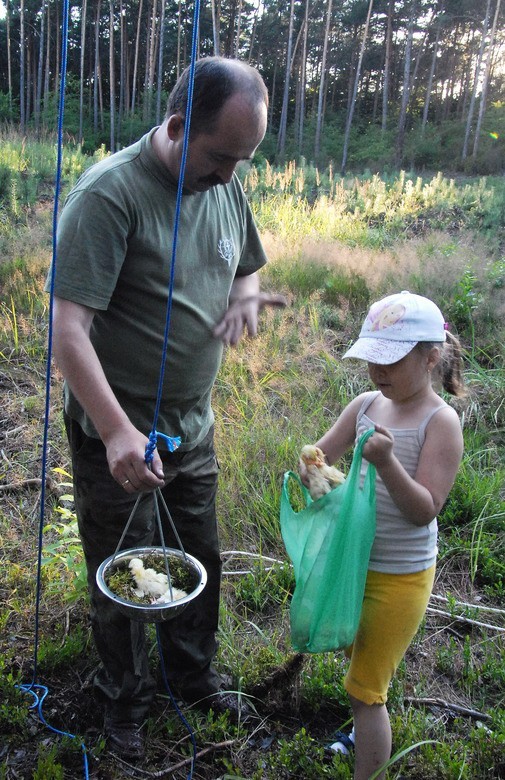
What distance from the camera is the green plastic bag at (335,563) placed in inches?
70.4

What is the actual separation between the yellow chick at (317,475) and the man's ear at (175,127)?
3.27ft

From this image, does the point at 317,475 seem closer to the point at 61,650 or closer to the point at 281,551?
the point at 61,650

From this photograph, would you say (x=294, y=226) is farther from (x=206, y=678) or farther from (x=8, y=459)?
(x=206, y=678)

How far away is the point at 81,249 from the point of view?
1.75 meters

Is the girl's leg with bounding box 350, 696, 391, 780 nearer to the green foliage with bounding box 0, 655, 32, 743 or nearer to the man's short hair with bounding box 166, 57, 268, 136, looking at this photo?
the green foliage with bounding box 0, 655, 32, 743

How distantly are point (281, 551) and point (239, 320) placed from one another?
5.83ft

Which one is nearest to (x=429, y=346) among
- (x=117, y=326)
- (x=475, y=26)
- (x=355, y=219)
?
(x=117, y=326)

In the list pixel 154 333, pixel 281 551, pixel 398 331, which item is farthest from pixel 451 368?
pixel 281 551

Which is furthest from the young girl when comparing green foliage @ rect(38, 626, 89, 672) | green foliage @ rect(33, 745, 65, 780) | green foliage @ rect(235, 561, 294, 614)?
green foliage @ rect(38, 626, 89, 672)

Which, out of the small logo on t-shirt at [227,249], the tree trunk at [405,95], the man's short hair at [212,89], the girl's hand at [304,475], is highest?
the tree trunk at [405,95]

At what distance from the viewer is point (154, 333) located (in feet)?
6.66

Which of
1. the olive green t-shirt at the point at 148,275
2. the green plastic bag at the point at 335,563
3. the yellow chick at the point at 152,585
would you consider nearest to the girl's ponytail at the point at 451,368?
the green plastic bag at the point at 335,563

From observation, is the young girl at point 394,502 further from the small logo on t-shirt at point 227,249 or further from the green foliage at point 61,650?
the green foliage at point 61,650

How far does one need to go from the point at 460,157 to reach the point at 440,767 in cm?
2935
